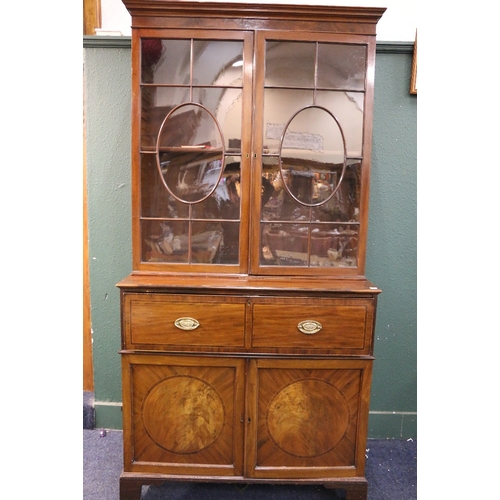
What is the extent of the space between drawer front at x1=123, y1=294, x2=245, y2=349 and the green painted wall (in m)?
0.53

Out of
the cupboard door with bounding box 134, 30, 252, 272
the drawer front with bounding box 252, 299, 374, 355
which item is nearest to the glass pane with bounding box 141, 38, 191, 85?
the cupboard door with bounding box 134, 30, 252, 272

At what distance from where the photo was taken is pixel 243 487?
1.47 metres

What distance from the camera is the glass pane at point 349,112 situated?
1.34 metres

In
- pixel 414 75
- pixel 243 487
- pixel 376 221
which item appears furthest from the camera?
pixel 376 221

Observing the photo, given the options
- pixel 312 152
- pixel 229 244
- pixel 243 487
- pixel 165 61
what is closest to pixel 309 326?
pixel 229 244

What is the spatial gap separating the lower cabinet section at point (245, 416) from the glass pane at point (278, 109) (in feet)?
2.80

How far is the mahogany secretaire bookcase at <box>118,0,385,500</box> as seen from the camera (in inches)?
49.8

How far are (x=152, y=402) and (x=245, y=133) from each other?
1107mm

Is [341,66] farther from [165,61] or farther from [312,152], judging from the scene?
[165,61]

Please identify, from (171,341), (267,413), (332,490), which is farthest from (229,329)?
(332,490)

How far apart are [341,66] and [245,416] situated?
1.41 metres

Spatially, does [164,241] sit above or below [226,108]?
below

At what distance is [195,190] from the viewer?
4.61 ft

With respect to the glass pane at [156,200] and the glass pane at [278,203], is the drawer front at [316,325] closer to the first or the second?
A: the glass pane at [278,203]
